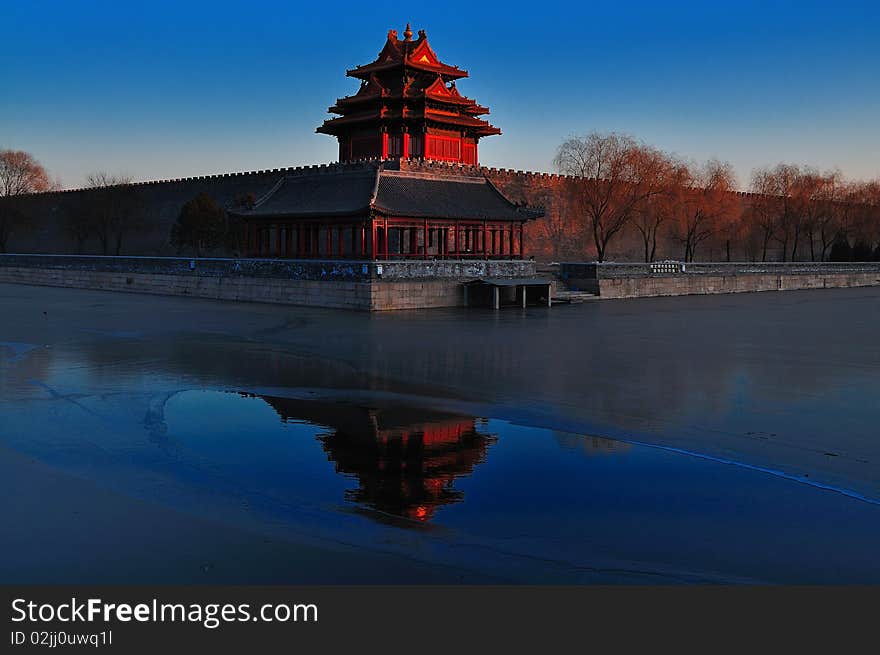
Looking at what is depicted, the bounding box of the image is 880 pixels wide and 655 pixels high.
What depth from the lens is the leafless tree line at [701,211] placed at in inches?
1471

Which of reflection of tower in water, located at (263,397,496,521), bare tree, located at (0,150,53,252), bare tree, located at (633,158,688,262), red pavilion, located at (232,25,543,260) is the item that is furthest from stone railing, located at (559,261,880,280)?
bare tree, located at (0,150,53,252)

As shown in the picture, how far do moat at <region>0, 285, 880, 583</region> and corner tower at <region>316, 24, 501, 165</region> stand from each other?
19.0 meters

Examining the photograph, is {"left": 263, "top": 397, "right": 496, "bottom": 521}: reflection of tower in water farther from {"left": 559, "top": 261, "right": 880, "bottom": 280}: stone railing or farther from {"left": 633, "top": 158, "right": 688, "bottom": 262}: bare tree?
{"left": 633, "top": 158, "right": 688, "bottom": 262}: bare tree

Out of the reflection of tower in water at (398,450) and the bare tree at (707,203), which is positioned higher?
the bare tree at (707,203)

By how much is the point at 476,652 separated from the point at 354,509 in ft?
7.11

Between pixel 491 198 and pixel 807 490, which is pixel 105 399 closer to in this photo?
pixel 807 490

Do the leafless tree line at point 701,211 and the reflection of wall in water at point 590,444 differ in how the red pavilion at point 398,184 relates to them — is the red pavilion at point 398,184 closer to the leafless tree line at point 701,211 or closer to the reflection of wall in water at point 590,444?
the leafless tree line at point 701,211

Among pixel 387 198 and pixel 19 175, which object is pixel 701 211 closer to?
pixel 387 198

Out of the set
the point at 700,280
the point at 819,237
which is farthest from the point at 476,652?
the point at 819,237

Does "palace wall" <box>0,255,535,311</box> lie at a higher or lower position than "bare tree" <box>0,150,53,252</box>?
lower

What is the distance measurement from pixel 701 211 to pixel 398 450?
3729cm

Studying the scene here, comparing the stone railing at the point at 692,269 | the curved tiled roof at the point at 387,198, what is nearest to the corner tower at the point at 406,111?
the curved tiled roof at the point at 387,198

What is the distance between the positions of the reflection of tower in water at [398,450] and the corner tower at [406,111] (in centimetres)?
2371

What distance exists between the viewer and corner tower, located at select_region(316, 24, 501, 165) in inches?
1249
